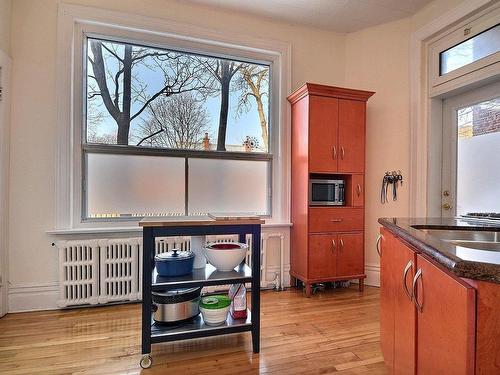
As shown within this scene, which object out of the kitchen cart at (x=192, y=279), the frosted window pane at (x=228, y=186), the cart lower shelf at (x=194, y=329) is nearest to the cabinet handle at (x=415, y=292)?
the kitchen cart at (x=192, y=279)

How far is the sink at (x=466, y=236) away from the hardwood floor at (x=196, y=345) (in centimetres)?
90

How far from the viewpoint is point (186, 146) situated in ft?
9.73

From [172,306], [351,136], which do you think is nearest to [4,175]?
[172,306]

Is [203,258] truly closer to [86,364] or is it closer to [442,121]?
[86,364]

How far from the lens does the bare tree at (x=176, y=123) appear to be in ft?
9.42

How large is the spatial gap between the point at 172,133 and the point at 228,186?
0.83 m

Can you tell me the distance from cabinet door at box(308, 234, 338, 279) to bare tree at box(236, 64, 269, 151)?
3.89ft

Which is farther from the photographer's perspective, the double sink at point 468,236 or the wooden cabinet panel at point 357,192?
the wooden cabinet panel at point 357,192

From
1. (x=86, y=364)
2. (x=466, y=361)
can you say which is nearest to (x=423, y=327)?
(x=466, y=361)

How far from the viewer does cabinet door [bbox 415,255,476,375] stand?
78 cm

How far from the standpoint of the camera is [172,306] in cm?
182

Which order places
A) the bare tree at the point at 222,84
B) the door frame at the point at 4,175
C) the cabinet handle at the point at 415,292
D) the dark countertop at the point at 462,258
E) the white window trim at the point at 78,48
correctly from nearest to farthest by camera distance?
the dark countertop at the point at 462,258, the cabinet handle at the point at 415,292, the door frame at the point at 4,175, the white window trim at the point at 78,48, the bare tree at the point at 222,84

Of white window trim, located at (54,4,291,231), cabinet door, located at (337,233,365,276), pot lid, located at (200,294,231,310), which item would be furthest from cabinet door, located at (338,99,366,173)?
pot lid, located at (200,294,231,310)

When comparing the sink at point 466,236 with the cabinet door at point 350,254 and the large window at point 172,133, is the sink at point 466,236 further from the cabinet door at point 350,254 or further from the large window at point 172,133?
the large window at point 172,133
